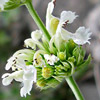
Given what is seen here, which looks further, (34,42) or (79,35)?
(34,42)

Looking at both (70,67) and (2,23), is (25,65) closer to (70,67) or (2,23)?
Answer: (70,67)

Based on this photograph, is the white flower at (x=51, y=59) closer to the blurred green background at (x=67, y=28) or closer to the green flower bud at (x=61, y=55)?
the green flower bud at (x=61, y=55)

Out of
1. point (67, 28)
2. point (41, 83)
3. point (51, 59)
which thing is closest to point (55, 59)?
point (51, 59)

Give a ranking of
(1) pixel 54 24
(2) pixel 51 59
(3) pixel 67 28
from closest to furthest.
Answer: (2) pixel 51 59
(1) pixel 54 24
(3) pixel 67 28

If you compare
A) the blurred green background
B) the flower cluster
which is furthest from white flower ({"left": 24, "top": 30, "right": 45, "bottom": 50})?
the blurred green background

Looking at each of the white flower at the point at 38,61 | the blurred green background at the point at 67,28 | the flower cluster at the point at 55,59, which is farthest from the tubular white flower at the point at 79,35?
the blurred green background at the point at 67,28

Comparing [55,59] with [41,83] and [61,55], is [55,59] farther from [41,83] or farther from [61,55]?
[41,83]

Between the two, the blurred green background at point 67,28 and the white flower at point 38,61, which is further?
the blurred green background at point 67,28
